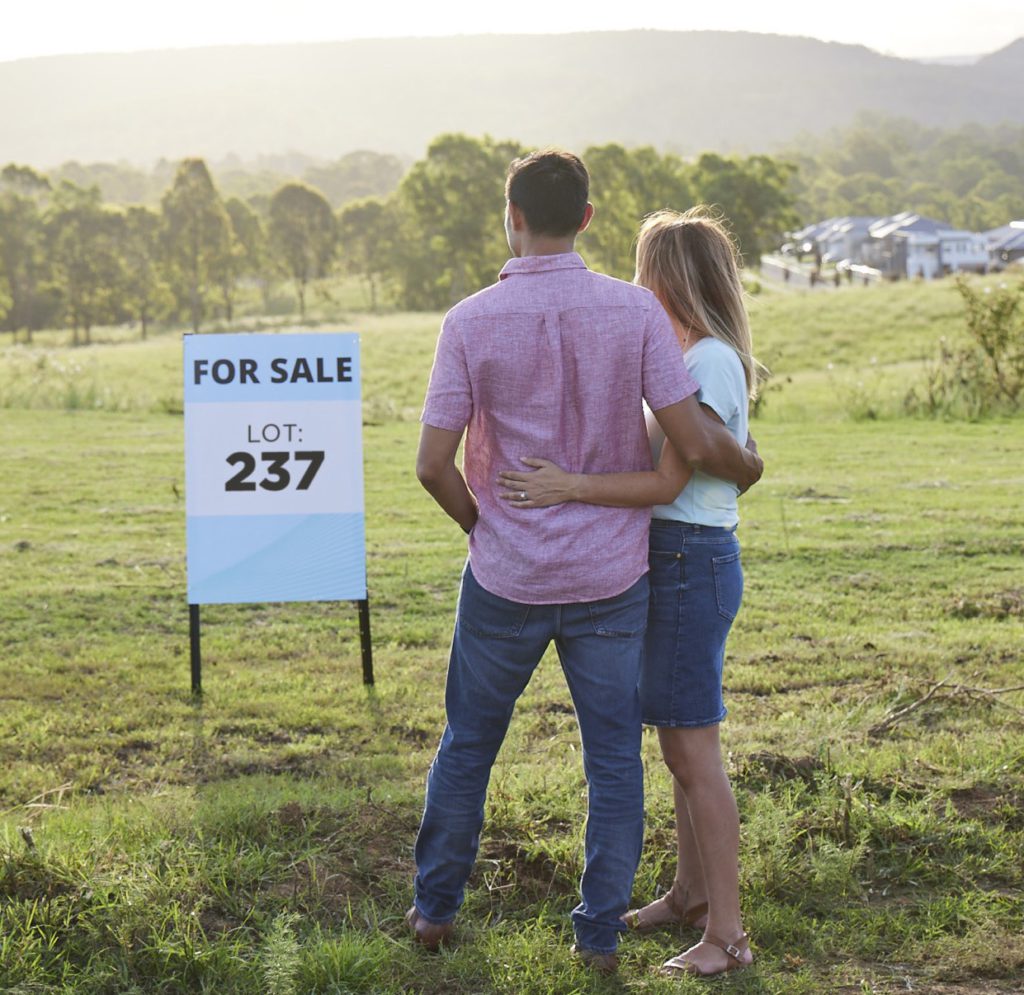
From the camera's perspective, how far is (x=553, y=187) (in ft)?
10.3

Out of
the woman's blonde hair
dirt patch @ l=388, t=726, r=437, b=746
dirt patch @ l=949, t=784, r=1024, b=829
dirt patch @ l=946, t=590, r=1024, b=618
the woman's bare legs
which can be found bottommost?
dirt patch @ l=388, t=726, r=437, b=746

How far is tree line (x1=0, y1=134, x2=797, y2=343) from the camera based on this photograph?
6931cm

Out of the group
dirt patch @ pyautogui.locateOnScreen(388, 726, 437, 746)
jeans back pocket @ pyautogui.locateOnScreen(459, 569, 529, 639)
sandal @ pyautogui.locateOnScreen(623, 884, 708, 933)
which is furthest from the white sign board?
jeans back pocket @ pyautogui.locateOnScreen(459, 569, 529, 639)

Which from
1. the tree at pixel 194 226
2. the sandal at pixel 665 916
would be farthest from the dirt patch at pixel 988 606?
the tree at pixel 194 226

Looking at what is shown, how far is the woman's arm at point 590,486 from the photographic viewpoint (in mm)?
3207

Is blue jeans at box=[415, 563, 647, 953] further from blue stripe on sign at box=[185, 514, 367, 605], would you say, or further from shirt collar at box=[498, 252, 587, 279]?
blue stripe on sign at box=[185, 514, 367, 605]

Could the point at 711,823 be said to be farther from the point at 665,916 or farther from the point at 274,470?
the point at 274,470

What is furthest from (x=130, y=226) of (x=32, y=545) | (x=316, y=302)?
(x=32, y=545)

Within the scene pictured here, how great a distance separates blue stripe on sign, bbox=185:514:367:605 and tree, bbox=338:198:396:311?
82245mm

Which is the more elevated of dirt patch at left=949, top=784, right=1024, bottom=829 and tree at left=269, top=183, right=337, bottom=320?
tree at left=269, top=183, right=337, bottom=320

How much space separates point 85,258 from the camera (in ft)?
235

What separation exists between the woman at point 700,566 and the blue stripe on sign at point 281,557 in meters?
3.43

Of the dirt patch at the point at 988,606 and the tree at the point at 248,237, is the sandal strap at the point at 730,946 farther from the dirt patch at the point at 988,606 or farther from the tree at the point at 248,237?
the tree at the point at 248,237

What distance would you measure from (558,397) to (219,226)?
73481 mm
